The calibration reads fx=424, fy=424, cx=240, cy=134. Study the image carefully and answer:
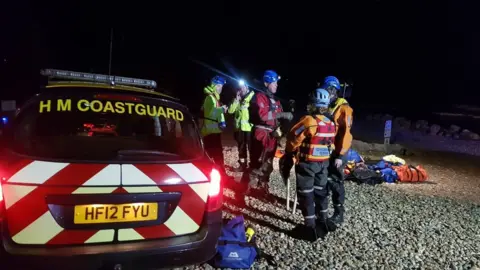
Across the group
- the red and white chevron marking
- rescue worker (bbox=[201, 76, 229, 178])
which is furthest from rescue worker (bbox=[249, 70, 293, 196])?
the red and white chevron marking

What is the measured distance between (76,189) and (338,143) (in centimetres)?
352

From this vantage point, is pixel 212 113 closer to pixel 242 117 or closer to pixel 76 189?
pixel 242 117

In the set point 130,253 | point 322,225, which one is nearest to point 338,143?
point 322,225

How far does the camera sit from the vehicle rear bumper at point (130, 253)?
8.66 feet

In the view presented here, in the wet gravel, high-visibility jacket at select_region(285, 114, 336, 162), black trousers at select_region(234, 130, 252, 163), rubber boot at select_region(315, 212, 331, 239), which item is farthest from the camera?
black trousers at select_region(234, 130, 252, 163)

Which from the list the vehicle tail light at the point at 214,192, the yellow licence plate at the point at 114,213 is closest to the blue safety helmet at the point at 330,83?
the vehicle tail light at the point at 214,192

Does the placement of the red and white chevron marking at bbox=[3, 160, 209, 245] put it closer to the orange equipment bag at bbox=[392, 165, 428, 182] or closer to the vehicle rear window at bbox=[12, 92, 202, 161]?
the vehicle rear window at bbox=[12, 92, 202, 161]

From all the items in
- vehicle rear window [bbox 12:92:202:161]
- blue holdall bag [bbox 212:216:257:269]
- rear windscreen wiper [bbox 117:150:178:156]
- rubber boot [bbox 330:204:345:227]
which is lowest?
rubber boot [bbox 330:204:345:227]

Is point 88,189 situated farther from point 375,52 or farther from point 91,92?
point 375,52

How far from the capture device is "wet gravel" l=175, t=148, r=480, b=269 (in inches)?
173

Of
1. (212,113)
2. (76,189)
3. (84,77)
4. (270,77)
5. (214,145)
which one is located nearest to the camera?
(76,189)

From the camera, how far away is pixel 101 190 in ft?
9.04

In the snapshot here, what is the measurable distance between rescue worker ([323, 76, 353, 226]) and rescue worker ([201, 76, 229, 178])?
1941 millimetres

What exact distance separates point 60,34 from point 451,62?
2457 inches
